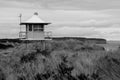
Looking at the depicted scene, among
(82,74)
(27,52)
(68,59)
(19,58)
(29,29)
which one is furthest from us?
(29,29)

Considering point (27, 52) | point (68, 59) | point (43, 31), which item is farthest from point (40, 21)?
point (68, 59)

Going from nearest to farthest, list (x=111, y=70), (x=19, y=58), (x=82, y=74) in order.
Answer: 1. (x=82, y=74)
2. (x=111, y=70)
3. (x=19, y=58)

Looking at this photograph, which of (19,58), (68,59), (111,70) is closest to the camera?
(111,70)

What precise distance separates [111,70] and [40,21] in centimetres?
2554

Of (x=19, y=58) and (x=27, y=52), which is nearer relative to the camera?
(x=19, y=58)

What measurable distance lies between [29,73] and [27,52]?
4534 mm

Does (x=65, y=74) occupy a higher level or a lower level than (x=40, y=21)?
lower

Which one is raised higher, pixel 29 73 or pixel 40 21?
pixel 40 21

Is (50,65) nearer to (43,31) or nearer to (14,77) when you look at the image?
(14,77)

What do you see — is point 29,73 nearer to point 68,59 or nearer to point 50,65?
point 50,65

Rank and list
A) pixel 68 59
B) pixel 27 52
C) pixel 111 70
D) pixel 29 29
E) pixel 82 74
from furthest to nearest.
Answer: pixel 29 29
pixel 27 52
pixel 68 59
pixel 111 70
pixel 82 74

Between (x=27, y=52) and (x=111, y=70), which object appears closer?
(x=111, y=70)

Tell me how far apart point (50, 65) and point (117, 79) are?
228cm

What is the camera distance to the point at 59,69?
346 inches
